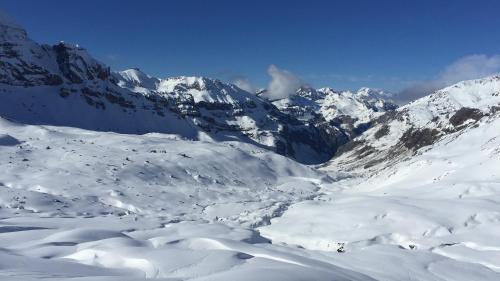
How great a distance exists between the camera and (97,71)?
624ft

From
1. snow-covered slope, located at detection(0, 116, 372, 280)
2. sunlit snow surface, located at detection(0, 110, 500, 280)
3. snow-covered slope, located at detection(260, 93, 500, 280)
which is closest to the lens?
snow-covered slope, located at detection(0, 116, 372, 280)

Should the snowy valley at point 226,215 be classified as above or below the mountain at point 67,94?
below

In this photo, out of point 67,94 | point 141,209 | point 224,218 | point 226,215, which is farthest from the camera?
point 67,94

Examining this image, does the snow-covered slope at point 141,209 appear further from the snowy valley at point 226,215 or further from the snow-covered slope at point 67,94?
the snow-covered slope at point 67,94

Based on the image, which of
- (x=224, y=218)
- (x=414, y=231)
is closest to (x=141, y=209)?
(x=224, y=218)

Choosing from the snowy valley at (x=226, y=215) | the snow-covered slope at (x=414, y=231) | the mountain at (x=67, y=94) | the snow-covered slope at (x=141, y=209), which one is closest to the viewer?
the snow-covered slope at (x=141, y=209)

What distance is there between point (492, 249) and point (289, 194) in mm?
31422

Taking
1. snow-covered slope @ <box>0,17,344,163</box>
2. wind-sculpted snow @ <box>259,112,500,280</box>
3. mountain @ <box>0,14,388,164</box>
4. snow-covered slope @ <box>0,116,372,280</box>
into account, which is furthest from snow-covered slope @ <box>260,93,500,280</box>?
mountain @ <box>0,14,388,164</box>

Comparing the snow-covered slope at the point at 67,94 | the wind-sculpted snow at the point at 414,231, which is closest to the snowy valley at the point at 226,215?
the wind-sculpted snow at the point at 414,231

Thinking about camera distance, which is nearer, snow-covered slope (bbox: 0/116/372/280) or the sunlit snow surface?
snow-covered slope (bbox: 0/116/372/280)

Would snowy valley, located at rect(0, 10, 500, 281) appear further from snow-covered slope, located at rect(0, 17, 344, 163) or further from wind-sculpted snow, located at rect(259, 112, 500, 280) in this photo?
snow-covered slope, located at rect(0, 17, 344, 163)

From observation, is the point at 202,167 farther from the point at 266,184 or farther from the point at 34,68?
the point at 34,68

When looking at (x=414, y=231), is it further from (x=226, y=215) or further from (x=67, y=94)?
(x=67, y=94)

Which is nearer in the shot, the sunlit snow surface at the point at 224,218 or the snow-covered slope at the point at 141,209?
the snow-covered slope at the point at 141,209
